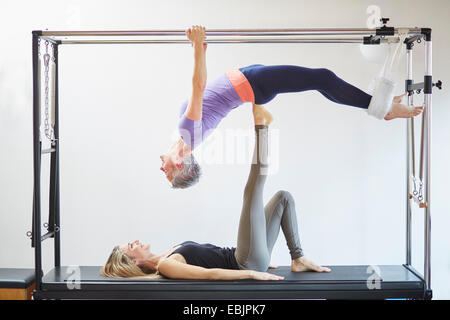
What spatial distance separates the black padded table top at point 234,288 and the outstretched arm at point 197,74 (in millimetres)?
990

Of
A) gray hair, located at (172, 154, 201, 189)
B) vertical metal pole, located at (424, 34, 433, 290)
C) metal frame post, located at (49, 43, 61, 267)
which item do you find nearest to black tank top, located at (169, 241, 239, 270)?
gray hair, located at (172, 154, 201, 189)

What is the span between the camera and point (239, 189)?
456 centimetres

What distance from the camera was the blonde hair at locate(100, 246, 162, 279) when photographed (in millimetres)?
3611

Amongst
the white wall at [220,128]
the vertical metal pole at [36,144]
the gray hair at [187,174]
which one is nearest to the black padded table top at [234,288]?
the vertical metal pole at [36,144]

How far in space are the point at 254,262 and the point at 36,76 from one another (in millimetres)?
1690

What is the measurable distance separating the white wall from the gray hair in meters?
0.86

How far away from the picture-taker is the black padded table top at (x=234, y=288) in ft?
11.3

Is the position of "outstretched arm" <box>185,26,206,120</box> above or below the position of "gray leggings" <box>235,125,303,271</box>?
above

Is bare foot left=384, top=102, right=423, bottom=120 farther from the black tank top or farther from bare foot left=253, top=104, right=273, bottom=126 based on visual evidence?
the black tank top

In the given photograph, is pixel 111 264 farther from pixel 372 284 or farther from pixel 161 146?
pixel 372 284
